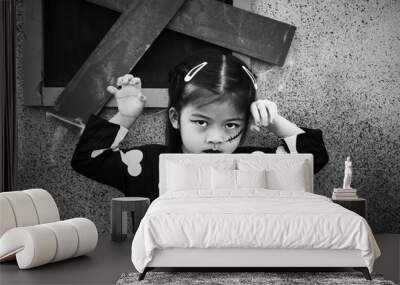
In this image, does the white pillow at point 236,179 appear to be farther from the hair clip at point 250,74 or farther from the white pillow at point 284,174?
the hair clip at point 250,74

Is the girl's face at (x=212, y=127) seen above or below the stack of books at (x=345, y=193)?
above

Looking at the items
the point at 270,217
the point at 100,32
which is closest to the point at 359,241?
the point at 270,217

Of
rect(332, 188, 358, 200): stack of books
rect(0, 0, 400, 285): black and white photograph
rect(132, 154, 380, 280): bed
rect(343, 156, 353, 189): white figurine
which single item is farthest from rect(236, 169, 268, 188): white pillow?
rect(132, 154, 380, 280): bed

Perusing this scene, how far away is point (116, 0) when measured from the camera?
238 inches

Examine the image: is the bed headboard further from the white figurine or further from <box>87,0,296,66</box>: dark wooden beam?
<box>87,0,296,66</box>: dark wooden beam

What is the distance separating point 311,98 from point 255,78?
574mm

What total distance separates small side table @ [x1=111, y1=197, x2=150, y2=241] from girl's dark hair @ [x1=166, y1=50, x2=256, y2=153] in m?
0.69

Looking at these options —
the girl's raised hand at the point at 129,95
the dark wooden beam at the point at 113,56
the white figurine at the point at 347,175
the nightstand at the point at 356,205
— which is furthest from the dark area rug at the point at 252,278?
the dark wooden beam at the point at 113,56

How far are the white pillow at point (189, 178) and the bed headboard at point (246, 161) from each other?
95 millimetres

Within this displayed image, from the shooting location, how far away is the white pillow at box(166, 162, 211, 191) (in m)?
5.42

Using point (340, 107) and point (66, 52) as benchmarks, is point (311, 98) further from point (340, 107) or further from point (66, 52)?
point (66, 52)

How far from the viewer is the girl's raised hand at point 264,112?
6.04m

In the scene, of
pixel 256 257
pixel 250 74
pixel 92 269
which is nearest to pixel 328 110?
pixel 250 74

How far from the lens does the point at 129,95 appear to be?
20.0ft
